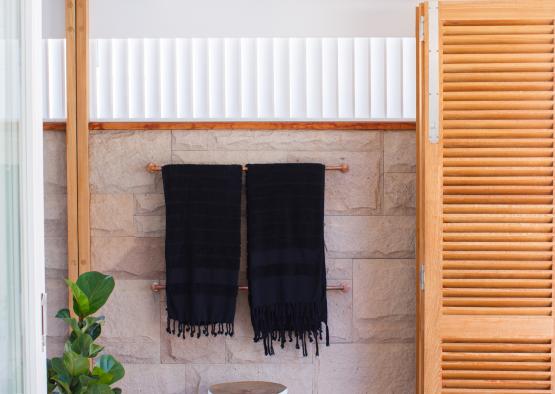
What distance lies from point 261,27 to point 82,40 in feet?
2.36

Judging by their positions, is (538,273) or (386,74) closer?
(538,273)

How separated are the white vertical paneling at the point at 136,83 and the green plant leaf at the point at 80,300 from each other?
109 cm

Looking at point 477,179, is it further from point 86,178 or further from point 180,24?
point 86,178

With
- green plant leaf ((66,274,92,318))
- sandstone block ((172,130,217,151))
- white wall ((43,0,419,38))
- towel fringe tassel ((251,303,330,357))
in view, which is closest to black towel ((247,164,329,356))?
towel fringe tassel ((251,303,330,357))

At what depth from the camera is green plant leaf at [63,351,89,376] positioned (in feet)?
5.98

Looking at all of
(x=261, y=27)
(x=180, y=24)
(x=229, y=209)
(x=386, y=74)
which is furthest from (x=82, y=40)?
(x=386, y=74)

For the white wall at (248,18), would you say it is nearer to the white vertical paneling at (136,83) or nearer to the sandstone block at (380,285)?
the white vertical paneling at (136,83)

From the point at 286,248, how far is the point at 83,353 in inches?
41.1

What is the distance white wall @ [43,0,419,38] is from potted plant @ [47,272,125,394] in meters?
1.25

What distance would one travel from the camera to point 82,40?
2.82 meters

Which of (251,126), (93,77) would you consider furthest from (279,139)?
(93,77)

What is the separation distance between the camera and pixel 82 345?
6.34 ft

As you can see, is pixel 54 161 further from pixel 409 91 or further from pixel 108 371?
pixel 409 91

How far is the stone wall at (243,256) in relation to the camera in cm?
285
